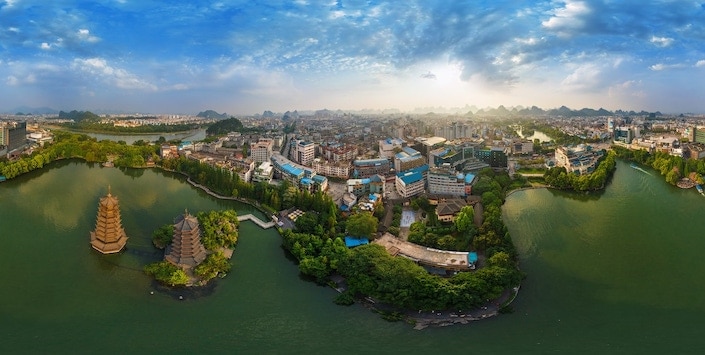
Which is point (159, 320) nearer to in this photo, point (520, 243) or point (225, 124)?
point (520, 243)

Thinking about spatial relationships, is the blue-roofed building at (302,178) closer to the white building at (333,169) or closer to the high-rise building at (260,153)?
the white building at (333,169)

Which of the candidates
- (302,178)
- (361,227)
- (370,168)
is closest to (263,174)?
(302,178)

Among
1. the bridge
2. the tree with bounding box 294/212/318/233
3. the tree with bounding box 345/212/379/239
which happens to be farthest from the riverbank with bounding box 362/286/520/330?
the bridge

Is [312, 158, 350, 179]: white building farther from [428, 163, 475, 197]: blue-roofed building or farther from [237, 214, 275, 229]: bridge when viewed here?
[237, 214, 275, 229]: bridge

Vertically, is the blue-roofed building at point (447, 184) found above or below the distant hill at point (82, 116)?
below

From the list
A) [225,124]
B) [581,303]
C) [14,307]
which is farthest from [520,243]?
[225,124]

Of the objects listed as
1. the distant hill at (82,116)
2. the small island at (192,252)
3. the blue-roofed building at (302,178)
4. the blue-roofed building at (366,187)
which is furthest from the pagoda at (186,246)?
the distant hill at (82,116)

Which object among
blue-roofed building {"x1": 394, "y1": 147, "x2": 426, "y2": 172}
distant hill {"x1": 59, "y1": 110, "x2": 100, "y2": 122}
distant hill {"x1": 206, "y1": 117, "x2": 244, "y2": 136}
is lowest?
blue-roofed building {"x1": 394, "y1": 147, "x2": 426, "y2": 172}
